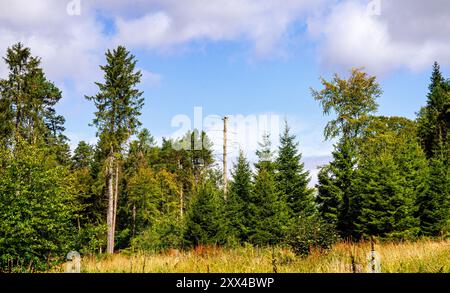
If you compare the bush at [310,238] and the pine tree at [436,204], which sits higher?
the pine tree at [436,204]

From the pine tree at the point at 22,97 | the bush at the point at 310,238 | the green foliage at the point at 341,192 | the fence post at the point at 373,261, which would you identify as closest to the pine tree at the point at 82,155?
the pine tree at the point at 22,97

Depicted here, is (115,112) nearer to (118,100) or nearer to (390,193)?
(118,100)

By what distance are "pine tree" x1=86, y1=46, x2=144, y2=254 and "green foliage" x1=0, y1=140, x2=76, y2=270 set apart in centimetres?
1437

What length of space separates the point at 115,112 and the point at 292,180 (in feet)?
52.7

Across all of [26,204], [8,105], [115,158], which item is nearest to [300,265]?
[26,204]

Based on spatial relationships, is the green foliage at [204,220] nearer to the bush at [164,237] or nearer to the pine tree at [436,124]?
the bush at [164,237]

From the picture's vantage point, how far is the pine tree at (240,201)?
25828mm

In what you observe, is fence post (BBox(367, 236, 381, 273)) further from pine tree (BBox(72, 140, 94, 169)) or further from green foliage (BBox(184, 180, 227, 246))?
pine tree (BBox(72, 140, 94, 169))

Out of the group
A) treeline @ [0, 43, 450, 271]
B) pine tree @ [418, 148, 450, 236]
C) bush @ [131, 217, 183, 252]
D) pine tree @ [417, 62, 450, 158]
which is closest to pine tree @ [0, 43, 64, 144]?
treeline @ [0, 43, 450, 271]

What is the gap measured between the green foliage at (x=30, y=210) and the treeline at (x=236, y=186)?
0.17 ft

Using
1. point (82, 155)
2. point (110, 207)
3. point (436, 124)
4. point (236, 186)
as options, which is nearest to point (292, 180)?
point (236, 186)

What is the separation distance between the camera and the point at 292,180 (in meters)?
28.5

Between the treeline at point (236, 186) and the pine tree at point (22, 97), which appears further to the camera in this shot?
the pine tree at point (22, 97)
